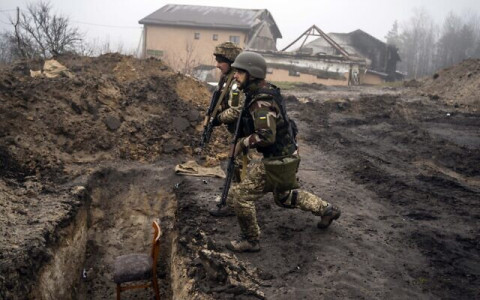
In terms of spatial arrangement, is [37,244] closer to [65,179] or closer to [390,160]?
[65,179]

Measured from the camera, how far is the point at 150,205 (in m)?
6.93

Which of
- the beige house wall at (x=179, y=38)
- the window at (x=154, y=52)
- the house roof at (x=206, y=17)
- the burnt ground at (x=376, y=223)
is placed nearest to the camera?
the burnt ground at (x=376, y=223)

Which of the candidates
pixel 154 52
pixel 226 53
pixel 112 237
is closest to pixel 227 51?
pixel 226 53

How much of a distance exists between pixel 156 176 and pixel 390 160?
523cm

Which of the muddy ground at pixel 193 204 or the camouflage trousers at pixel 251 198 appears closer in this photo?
the muddy ground at pixel 193 204

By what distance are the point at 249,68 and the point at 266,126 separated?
707 mm

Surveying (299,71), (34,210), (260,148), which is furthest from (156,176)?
(299,71)

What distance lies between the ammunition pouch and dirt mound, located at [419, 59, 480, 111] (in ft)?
43.9

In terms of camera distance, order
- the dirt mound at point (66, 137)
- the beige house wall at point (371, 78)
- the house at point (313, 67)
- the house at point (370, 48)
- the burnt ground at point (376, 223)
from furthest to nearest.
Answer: the house at point (370, 48)
the beige house wall at point (371, 78)
the house at point (313, 67)
the dirt mound at point (66, 137)
the burnt ground at point (376, 223)

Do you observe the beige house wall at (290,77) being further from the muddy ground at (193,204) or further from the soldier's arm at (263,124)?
the soldier's arm at (263,124)

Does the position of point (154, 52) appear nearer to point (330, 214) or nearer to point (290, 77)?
point (290, 77)

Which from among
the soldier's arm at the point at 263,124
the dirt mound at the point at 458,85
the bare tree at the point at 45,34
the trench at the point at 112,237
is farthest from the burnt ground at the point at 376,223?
the bare tree at the point at 45,34

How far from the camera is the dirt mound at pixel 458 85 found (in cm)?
1612

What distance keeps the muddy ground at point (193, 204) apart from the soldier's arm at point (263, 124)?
1.31m
